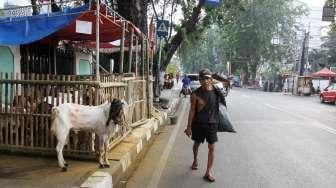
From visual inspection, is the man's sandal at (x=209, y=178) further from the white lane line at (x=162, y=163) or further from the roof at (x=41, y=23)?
the roof at (x=41, y=23)

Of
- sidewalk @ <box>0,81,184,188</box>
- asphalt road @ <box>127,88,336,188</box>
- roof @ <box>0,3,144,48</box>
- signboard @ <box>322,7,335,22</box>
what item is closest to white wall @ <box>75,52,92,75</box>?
asphalt road @ <box>127,88,336,188</box>

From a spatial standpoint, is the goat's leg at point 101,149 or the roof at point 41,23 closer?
the goat's leg at point 101,149

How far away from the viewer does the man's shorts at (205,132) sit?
8102 mm

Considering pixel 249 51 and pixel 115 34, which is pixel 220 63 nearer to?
pixel 249 51

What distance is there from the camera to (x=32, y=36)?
30.6 feet

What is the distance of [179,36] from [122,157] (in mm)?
17783

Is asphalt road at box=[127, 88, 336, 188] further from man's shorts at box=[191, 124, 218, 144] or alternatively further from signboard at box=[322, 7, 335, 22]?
signboard at box=[322, 7, 335, 22]

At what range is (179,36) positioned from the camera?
83.7 ft

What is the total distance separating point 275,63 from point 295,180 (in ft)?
216

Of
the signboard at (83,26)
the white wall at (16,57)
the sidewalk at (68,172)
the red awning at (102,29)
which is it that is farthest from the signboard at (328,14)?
the sidewalk at (68,172)

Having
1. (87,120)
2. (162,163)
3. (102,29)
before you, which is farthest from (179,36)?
(87,120)

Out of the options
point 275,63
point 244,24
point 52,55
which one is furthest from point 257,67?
point 52,55

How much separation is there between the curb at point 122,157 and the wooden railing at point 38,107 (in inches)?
20.9

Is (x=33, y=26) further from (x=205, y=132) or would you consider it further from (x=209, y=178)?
(x=209, y=178)
